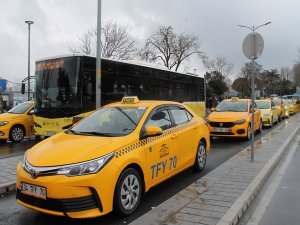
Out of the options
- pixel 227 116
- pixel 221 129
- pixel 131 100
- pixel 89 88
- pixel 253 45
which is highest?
pixel 253 45

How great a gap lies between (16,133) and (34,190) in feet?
30.9

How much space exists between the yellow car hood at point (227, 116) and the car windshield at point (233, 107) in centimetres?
65

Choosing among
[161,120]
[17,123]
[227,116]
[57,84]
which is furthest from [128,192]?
[17,123]

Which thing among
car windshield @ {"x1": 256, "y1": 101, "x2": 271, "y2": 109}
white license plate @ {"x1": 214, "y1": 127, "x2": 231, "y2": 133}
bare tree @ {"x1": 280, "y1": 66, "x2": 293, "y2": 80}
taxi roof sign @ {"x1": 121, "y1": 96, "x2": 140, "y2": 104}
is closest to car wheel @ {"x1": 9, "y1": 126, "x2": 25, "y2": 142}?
white license plate @ {"x1": 214, "y1": 127, "x2": 231, "y2": 133}

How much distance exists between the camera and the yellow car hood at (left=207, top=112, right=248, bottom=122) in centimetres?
1294

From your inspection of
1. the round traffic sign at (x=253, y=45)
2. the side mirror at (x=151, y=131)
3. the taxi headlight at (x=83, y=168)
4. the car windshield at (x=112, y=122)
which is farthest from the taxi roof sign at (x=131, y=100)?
the round traffic sign at (x=253, y=45)

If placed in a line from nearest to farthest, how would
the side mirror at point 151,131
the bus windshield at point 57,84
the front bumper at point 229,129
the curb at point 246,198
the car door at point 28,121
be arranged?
the curb at point 246,198, the side mirror at point 151,131, the bus windshield at point 57,84, the front bumper at point 229,129, the car door at point 28,121

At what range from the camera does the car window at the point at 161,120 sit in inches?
228

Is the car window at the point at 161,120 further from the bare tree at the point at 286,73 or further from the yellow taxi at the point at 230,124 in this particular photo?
the bare tree at the point at 286,73

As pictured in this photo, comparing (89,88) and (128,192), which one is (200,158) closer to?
(128,192)

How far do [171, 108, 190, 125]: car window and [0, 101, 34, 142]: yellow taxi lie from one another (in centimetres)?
816

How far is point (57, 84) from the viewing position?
11.8m

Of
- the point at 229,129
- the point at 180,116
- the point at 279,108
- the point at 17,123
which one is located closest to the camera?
the point at 180,116

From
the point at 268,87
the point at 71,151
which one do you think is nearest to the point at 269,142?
the point at 71,151
